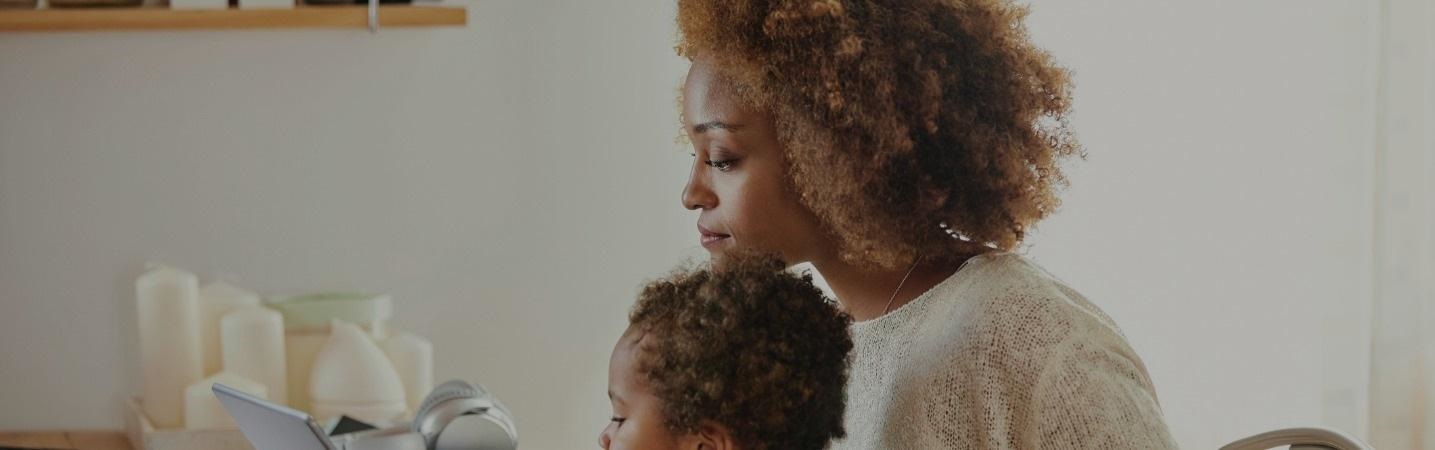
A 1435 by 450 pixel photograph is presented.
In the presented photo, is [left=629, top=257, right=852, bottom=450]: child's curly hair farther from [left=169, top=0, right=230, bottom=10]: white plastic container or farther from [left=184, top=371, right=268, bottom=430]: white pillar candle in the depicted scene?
[left=169, top=0, right=230, bottom=10]: white plastic container

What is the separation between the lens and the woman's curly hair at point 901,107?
921 mm

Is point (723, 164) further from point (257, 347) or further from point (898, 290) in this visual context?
point (257, 347)

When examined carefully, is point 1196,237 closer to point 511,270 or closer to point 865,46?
point 511,270

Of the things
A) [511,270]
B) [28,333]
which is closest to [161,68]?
[28,333]

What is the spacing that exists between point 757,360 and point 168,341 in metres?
1.47

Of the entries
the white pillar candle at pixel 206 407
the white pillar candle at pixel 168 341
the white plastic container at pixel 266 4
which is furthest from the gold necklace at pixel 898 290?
the white plastic container at pixel 266 4

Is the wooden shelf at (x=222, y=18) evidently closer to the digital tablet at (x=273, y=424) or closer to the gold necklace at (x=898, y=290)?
the digital tablet at (x=273, y=424)

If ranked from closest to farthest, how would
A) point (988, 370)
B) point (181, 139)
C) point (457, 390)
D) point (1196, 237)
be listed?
point (988, 370) < point (457, 390) < point (1196, 237) < point (181, 139)

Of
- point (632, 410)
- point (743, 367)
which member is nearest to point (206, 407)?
point (632, 410)

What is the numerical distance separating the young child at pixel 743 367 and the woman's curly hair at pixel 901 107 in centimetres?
6

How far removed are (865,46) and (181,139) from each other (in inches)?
79.2

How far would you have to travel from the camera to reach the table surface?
2.32 metres

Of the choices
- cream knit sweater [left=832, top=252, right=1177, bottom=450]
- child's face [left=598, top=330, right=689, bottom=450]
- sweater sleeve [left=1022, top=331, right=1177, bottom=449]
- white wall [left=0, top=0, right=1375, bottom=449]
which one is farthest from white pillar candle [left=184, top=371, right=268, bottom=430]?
sweater sleeve [left=1022, top=331, right=1177, bottom=449]

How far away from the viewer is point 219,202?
263cm
